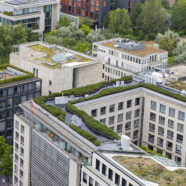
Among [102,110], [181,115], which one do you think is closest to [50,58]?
[102,110]

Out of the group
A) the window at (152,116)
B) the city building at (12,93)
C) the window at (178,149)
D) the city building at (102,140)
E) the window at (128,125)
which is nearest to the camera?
the city building at (102,140)

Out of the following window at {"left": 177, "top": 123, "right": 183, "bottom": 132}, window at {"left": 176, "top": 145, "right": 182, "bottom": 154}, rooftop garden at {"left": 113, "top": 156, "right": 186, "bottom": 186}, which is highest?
rooftop garden at {"left": 113, "top": 156, "right": 186, "bottom": 186}

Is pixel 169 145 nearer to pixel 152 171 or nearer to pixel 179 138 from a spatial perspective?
pixel 179 138

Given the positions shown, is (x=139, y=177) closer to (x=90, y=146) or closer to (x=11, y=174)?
(x=90, y=146)

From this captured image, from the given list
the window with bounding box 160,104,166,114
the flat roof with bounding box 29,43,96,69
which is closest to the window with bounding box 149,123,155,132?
the window with bounding box 160,104,166,114

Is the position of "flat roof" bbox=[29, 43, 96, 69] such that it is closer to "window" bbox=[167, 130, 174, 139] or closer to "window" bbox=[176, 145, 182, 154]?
"window" bbox=[167, 130, 174, 139]

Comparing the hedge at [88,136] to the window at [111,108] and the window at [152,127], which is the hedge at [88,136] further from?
the window at [152,127]

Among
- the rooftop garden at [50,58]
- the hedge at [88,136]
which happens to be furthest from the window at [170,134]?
the rooftop garden at [50,58]

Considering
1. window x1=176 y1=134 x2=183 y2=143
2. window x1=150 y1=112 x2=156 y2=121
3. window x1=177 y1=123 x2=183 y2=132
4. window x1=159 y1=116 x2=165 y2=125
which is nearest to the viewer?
window x1=177 y1=123 x2=183 y2=132
